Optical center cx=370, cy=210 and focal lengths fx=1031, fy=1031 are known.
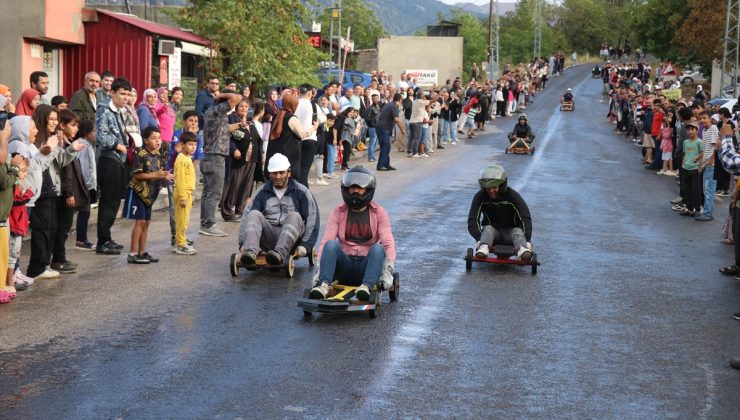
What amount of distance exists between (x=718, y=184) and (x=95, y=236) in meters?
14.5

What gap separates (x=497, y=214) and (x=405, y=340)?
15.3ft

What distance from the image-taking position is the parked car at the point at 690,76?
6900 centimetres

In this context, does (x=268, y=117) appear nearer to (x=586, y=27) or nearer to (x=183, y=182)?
(x=183, y=182)

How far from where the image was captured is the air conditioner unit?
88.8 ft

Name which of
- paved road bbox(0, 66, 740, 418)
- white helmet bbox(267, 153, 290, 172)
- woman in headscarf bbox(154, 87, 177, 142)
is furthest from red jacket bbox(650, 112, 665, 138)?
white helmet bbox(267, 153, 290, 172)

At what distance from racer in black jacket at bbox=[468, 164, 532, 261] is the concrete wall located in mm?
53534

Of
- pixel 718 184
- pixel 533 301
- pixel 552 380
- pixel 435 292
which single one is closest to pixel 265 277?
pixel 435 292

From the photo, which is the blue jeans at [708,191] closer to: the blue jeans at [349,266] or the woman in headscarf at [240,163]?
the woman in headscarf at [240,163]

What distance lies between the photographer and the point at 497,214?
13.1m

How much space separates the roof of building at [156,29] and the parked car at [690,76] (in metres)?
45.8

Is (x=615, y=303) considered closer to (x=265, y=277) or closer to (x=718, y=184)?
(x=265, y=277)

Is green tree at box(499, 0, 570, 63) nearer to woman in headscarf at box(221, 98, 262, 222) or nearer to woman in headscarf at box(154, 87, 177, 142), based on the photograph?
woman in headscarf at box(154, 87, 177, 142)

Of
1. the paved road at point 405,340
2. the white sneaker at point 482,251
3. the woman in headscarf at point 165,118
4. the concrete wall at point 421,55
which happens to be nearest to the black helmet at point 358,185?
the paved road at point 405,340

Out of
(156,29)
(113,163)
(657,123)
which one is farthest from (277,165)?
(657,123)
